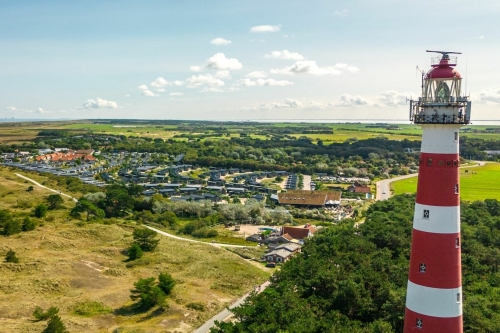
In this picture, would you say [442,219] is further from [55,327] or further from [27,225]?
[27,225]

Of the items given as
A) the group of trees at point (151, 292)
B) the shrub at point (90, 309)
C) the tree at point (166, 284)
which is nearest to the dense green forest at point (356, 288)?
the group of trees at point (151, 292)

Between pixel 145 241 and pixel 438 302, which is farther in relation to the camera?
pixel 145 241

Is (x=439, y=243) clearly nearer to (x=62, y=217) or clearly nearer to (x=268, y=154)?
(x=62, y=217)

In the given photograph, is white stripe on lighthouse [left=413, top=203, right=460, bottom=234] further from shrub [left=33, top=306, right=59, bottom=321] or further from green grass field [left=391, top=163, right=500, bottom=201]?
green grass field [left=391, top=163, right=500, bottom=201]

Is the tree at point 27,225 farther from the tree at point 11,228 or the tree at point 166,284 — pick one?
the tree at point 166,284

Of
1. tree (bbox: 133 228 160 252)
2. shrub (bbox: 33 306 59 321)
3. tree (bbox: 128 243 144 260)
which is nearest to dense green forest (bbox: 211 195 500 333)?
shrub (bbox: 33 306 59 321)

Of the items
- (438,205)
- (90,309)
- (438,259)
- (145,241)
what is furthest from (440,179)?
(145,241)
